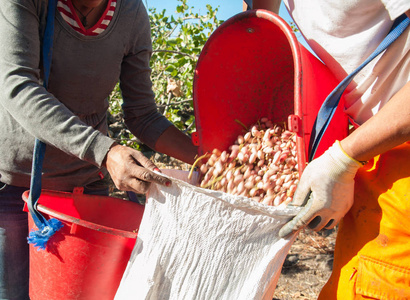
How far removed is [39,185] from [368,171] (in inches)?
41.4

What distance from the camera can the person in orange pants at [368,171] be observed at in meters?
1.10

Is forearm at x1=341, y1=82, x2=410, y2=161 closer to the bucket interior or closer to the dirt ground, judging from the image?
the bucket interior

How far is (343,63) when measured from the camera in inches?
50.9

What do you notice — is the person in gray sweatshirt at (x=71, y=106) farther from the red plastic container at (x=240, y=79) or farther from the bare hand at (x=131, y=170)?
the red plastic container at (x=240, y=79)

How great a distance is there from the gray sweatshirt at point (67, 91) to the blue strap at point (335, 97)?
640mm

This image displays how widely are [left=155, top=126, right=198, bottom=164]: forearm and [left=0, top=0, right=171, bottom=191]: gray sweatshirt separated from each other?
34 millimetres

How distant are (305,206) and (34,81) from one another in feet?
3.14

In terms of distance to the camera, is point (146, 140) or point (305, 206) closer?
point (305, 206)

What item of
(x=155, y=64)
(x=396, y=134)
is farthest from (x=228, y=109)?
(x=155, y=64)

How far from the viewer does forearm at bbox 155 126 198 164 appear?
5.94 ft

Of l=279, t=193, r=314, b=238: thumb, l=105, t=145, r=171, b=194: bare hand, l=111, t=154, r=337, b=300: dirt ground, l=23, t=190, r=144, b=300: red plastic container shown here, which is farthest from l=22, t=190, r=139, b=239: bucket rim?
l=111, t=154, r=337, b=300: dirt ground

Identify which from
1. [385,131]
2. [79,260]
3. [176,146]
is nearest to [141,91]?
[176,146]

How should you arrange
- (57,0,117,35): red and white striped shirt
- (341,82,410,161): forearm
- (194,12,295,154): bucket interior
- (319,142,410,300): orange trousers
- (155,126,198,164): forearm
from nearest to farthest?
(341,82,410,161): forearm
(319,142,410,300): orange trousers
(57,0,117,35): red and white striped shirt
(194,12,295,154): bucket interior
(155,126,198,164): forearm

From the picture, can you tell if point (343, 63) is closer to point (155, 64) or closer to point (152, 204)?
point (152, 204)
